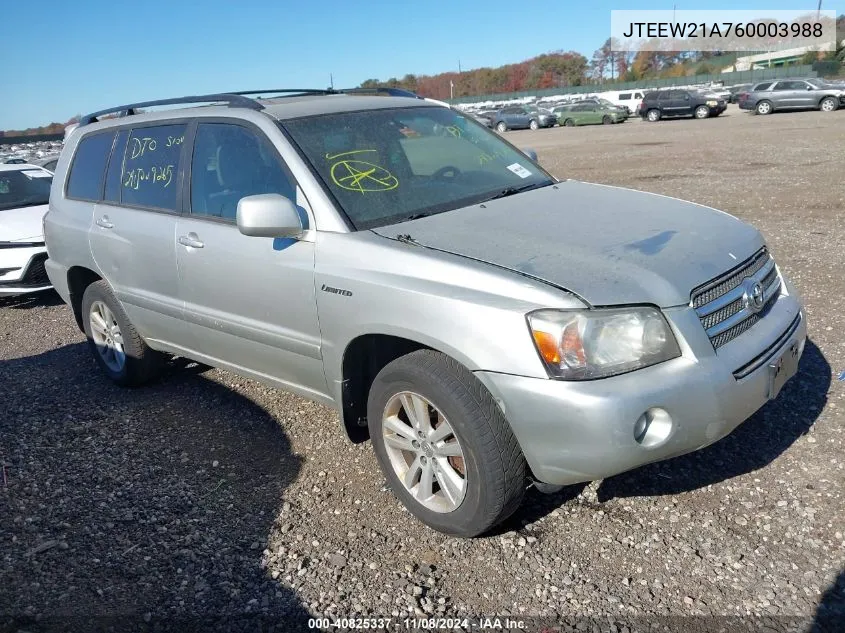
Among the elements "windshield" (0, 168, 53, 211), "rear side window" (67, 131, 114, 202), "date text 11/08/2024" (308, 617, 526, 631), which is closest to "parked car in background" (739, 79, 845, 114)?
"windshield" (0, 168, 53, 211)

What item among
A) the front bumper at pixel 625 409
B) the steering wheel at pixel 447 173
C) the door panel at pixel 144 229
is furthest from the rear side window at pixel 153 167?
the front bumper at pixel 625 409

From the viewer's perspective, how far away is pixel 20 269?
7.75m

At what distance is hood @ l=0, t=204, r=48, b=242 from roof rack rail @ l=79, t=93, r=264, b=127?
9.88 ft

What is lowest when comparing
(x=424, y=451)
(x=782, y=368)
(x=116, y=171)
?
(x=424, y=451)

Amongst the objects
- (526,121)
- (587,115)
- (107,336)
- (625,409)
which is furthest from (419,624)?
(526,121)

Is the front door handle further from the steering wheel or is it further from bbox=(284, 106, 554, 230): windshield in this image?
the steering wheel

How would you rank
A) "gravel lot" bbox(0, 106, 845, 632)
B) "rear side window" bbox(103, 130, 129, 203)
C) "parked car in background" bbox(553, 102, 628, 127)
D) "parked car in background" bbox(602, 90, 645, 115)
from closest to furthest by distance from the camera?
1. "gravel lot" bbox(0, 106, 845, 632)
2. "rear side window" bbox(103, 130, 129, 203)
3. "parked car in background" bbox(553, 102, 628, 127)
4. "parked car in background" bbox(602, 90, 645, 115)

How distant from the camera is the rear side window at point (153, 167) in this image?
430 cm

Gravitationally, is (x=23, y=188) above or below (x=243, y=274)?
above

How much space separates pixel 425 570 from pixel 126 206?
308 cm

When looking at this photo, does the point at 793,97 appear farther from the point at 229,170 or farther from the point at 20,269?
the point at 229,170

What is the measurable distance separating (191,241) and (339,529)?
5.92 feet

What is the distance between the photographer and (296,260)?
11.3 feet

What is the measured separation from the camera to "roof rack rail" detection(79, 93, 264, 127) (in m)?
4.04
